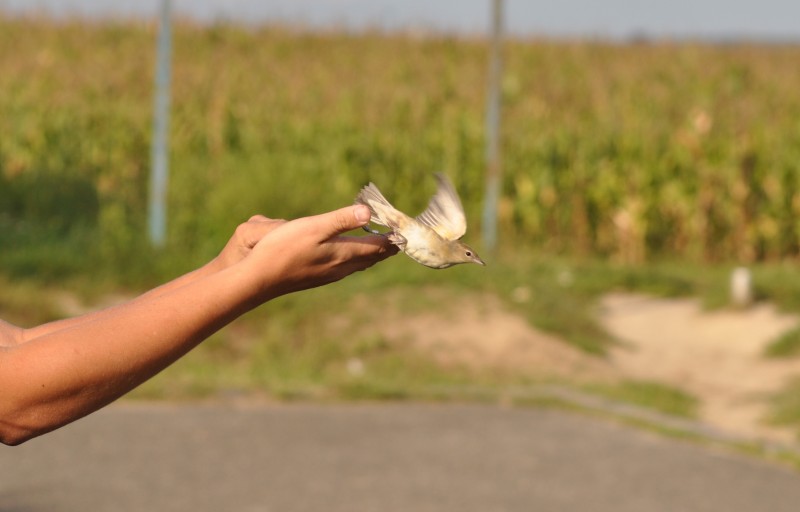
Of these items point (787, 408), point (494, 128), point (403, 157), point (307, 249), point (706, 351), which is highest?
point (494, 128)

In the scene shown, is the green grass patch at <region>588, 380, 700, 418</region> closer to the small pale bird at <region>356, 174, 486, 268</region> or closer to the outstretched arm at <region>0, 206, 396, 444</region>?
the small pale bird at <region>356, 174, 486, 268</region>

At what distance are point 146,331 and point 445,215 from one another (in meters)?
0.47

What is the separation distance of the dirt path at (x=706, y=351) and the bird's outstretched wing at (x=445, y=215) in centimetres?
752

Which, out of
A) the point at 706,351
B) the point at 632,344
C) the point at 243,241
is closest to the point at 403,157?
the point at 632,344

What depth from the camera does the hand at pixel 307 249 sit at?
6.31 feet

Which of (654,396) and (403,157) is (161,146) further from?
(654,396)

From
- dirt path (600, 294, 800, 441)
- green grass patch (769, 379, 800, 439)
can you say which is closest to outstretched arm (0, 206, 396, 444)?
green grass patch (769, 379, 800, 439)

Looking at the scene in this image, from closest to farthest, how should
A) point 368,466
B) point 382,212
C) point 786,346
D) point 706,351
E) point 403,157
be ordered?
point 382,212
point 368,466
point 786,346
point 706,351
point 403,157

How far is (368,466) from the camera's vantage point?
7414 millimetres

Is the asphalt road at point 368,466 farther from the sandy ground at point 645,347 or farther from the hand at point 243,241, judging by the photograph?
the hand at point 243,241

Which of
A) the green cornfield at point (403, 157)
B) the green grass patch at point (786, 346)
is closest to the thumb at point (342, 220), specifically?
the green grass patch at point (786, 346)

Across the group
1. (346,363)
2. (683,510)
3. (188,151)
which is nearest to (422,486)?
(683,510)

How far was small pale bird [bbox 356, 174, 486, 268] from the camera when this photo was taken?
197cm

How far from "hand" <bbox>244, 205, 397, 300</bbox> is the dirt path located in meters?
7.64
